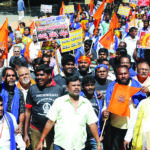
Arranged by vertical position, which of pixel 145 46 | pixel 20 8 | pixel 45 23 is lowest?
pixel 145 46

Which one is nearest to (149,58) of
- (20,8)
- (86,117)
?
(86,117)

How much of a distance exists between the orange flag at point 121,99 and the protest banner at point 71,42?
9.34 feet

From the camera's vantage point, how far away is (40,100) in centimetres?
398

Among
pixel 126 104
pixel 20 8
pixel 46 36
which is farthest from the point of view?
pixel 20 8

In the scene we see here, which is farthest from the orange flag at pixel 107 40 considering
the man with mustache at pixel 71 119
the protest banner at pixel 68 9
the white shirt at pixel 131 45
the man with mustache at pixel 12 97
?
the protest banner at pixel 68 9

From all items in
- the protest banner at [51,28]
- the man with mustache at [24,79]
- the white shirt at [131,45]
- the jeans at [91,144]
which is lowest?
the jeans at [91,144]

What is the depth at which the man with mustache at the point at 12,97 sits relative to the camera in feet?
13.4

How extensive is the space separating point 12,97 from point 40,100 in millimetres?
480

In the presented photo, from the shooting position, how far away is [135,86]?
163 inches

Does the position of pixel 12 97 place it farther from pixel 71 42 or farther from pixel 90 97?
pixel 71 42

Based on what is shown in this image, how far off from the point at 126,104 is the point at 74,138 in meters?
1.07

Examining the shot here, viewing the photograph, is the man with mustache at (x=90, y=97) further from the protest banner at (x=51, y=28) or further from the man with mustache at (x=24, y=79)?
the protest banner at (x=51, y=28)

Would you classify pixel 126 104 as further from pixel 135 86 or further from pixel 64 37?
pixel 64 37

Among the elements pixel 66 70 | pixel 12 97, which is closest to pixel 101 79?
pixel 66 70
